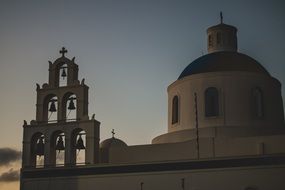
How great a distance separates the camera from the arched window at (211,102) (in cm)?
2930

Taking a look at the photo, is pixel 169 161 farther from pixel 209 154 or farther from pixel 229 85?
pixel 229 85

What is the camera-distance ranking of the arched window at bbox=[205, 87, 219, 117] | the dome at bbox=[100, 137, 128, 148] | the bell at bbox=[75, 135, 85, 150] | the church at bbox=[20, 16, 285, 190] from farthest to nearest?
the dome at bbox=[100, 137, 128, 148] → the arched window at bbox=[205, 87, 219, 117] → the bell at bbox=[75, 135, 85, 150] → the church at bbox=[20, 16, 285, 190]

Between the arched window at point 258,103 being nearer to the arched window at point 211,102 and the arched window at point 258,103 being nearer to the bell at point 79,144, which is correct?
the arched window at point 211,102

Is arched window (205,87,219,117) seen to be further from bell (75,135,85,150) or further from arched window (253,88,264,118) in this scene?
bell (75,135,85,150)

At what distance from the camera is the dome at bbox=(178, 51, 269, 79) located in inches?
1197

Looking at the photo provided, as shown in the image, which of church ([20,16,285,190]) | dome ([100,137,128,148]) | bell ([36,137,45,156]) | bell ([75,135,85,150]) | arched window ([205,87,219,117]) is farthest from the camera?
dome ([100,137,128,148])

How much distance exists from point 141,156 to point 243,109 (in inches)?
227

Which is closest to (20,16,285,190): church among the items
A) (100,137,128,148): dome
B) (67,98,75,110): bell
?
(67,98,75,110): bell

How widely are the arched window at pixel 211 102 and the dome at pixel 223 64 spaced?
122cm

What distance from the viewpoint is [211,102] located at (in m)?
29.6

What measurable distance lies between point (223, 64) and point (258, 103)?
9.31 feet

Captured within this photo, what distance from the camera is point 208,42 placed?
3359 cm

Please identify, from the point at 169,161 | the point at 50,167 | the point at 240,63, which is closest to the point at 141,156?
the point at 169,161

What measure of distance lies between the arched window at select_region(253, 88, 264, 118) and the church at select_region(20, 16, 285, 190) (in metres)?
0.05
